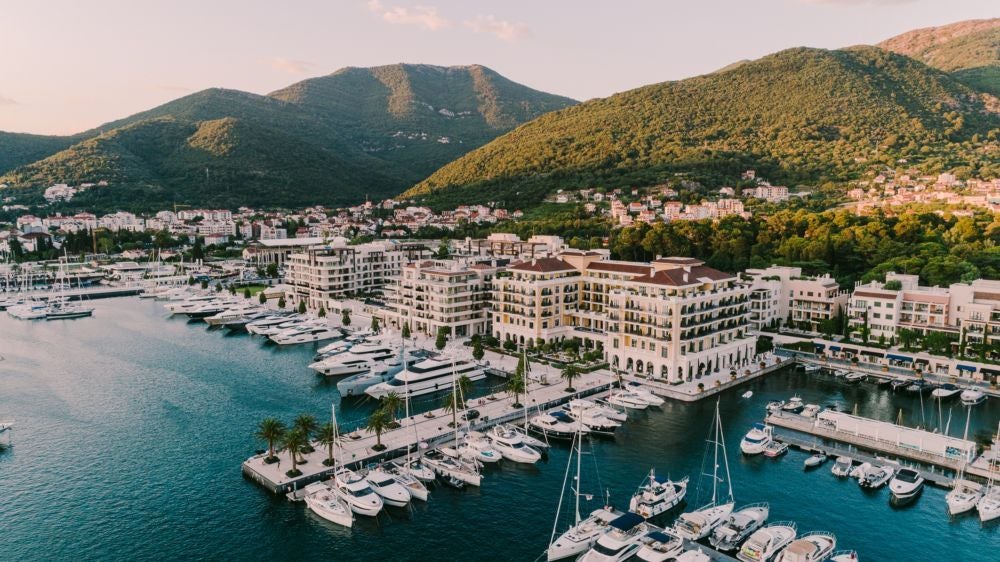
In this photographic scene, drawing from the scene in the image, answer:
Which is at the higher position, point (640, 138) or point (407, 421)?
point (640, 138)

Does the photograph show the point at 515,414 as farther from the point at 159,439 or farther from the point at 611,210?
the point at 611,210

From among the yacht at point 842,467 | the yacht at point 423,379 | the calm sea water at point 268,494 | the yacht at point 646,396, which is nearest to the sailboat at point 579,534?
the calm sea water at point 268,494

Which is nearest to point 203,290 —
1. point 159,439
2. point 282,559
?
point 159,439

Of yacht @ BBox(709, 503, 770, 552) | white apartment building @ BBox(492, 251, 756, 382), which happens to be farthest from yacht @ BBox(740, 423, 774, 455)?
white apartment building @ BBox(492, 251, 756, 382)

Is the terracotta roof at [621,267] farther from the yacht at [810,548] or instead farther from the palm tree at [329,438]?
the palm tree at [329,438]

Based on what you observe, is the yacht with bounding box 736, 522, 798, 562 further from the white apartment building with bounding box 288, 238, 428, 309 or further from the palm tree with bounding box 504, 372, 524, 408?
the white apartment building with bounding box 288, 238, 428, 309

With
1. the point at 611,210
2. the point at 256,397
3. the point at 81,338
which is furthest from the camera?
the point at 611,210
